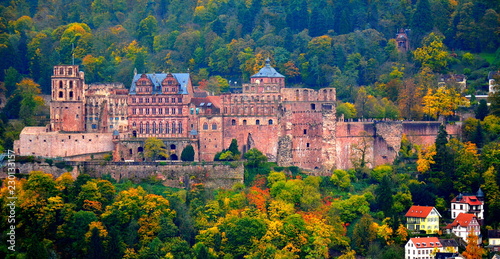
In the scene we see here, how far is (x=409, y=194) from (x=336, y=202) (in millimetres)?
5152

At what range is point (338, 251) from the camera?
7769 cm

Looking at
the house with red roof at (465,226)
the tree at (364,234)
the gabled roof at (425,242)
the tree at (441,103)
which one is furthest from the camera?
the tree at (441,103)

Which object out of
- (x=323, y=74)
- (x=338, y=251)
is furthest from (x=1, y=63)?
(x=338, y=251)

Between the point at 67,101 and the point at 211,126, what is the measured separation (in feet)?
37.8

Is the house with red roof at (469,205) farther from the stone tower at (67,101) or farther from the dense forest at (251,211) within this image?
the stone tower at (67,101)

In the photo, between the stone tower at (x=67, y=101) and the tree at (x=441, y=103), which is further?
the tree at (x=441, y=103)

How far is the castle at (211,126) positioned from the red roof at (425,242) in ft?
42.7

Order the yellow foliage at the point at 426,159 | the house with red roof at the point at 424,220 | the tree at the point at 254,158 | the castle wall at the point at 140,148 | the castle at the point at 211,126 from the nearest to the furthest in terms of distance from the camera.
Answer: the house with red roof at the point at 424,220 < the yellow foliage at the point at 426,159 < the tree at the point at 254,158 < the castle wall at the point at 140,148 < the castle at the point at 211,126

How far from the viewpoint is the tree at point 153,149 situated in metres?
86.2

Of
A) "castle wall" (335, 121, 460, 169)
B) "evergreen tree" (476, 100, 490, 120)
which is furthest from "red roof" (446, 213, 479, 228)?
"evergreen tree" (476, 100, 490, 120)

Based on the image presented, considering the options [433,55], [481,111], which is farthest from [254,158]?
[433,55]

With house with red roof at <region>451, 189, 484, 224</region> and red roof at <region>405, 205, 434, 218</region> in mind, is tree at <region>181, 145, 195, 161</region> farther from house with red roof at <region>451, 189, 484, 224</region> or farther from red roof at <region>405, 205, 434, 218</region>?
house with red roof at <region>451, 189, 484, 224</region>

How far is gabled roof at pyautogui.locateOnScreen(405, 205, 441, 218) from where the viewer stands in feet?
259

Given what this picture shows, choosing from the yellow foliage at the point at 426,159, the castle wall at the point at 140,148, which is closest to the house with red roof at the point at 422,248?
the yellow foliage at the point at 426,159
